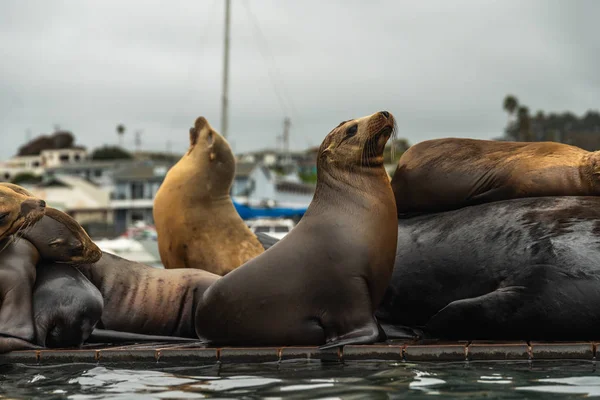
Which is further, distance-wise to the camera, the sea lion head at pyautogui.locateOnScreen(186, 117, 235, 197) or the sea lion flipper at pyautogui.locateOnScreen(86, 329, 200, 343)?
the sea lion head at pyautogui.locateOnScreen(186, 117, 235, 197)

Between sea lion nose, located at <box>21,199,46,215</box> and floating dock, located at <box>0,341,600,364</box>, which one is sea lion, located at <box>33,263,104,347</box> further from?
sea lion nose, located at <box>21,199,46,215</box>

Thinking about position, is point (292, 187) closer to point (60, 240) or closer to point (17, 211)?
point (60, 240)

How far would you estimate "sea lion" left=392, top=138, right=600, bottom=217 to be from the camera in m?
6.41

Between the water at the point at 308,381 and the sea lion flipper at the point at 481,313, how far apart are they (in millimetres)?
501

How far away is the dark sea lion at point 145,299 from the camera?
6664mm

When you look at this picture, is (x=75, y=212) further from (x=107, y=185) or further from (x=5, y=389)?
(x=5, y=389)

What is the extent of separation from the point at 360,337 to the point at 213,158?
4.79m

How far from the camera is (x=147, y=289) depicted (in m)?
6.78

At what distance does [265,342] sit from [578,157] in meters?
2.35

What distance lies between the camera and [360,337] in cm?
559

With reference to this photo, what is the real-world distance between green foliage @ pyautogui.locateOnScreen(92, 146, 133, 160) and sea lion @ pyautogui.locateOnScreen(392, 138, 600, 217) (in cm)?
11902

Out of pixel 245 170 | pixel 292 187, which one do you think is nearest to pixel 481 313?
pixel 245 170

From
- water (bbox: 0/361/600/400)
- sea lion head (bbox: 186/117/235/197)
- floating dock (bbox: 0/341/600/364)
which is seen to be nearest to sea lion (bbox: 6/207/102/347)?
floating dock (bbox: 0/341/600/364)

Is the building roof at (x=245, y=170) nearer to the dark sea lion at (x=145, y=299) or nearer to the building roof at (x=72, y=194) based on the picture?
the building roof at (x=72, y=194)
